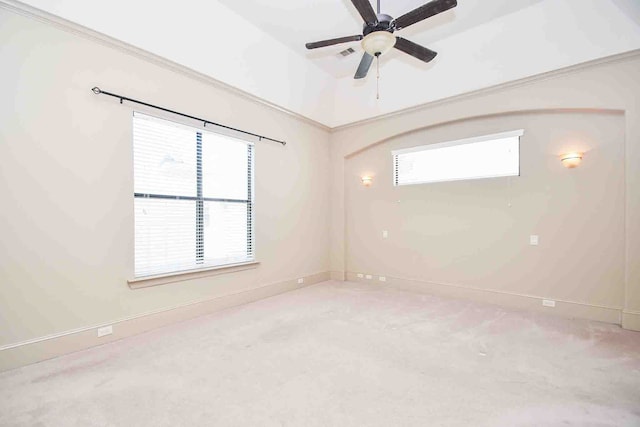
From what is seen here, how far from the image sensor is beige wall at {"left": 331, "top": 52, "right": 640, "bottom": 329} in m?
3.26

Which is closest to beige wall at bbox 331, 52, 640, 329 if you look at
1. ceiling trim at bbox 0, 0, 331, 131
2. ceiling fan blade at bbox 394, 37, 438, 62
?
ceiling fan blade at bbox 394, 37, 438, 62

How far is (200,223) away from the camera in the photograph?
3730 millimetres

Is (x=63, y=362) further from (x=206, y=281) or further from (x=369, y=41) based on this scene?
(x=369, y=41)

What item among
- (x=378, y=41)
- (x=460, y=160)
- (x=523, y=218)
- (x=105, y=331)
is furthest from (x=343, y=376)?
(x=460, y=160)

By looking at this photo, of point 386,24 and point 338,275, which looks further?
point 338,275

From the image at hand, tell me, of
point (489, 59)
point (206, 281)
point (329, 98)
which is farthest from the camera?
point (329, 98)

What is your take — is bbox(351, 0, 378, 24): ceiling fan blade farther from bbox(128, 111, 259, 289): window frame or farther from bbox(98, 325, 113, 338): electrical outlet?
bbox(98, 325, 113, 338): electrical outlet

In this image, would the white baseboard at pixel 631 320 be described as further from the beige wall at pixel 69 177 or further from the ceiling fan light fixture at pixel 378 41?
the beige wall at pixel 69 177

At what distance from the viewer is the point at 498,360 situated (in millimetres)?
2498

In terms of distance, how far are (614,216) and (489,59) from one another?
2581 millimetres

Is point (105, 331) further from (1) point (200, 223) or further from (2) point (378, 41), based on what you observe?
(2) point (378, 41)

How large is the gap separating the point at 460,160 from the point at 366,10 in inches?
115

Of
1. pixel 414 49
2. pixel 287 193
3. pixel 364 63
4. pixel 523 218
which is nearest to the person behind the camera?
pixel 414 49

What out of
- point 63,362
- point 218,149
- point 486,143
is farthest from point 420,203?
point 63,362
